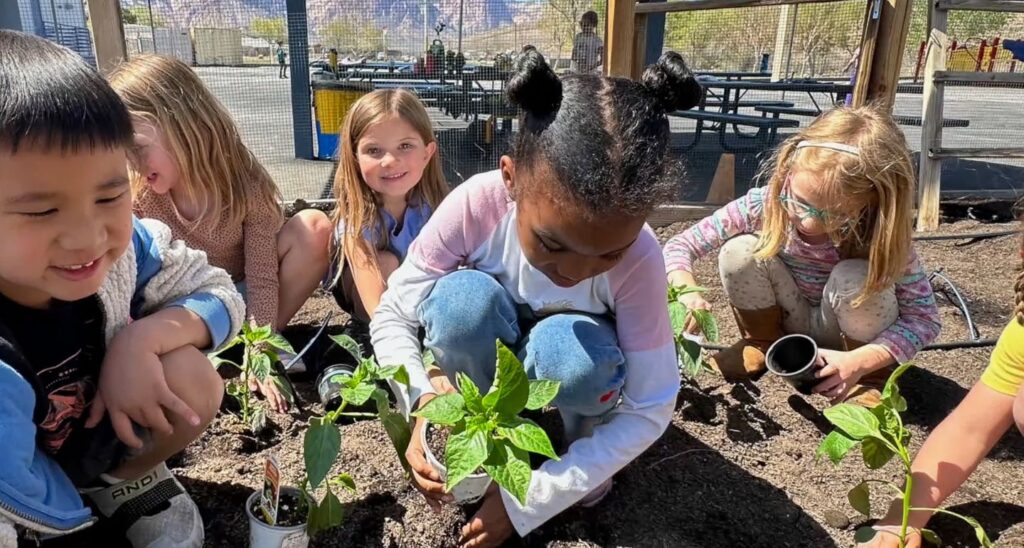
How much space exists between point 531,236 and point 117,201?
556 millimetres

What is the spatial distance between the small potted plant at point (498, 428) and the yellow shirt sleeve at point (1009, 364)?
0.86 m

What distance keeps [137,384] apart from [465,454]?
0.53 meters

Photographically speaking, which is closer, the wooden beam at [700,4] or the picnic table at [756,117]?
the wooden beam at [700,4]

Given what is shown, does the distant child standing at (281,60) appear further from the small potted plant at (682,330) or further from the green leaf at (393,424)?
the green leaf at (393,424)

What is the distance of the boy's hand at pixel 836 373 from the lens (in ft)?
5.22

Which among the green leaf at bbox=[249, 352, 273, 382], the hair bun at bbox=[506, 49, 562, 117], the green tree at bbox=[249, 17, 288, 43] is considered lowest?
the green leaf at bbox=[249, 352, 273, 382]

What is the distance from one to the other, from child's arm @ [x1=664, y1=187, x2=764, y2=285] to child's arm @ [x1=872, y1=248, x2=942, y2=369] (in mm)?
386

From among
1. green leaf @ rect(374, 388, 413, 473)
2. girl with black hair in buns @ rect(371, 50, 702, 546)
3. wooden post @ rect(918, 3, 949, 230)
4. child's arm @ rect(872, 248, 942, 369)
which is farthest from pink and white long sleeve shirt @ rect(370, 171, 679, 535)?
wooden post @ rect(918, 3, 949, 230)

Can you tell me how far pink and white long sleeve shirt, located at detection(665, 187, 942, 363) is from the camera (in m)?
1.70

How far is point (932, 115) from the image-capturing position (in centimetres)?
363

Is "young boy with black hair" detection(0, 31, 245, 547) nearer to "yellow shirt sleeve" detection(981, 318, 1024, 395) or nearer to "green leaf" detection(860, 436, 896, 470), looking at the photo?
"green leaf" detection(860, 436, 896, 470)

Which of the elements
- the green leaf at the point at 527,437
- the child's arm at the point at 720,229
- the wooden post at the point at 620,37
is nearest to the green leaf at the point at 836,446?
the green leaf at the point at 527,437

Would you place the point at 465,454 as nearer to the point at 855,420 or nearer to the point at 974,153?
the point at 855,420

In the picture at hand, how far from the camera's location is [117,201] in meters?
0.89
